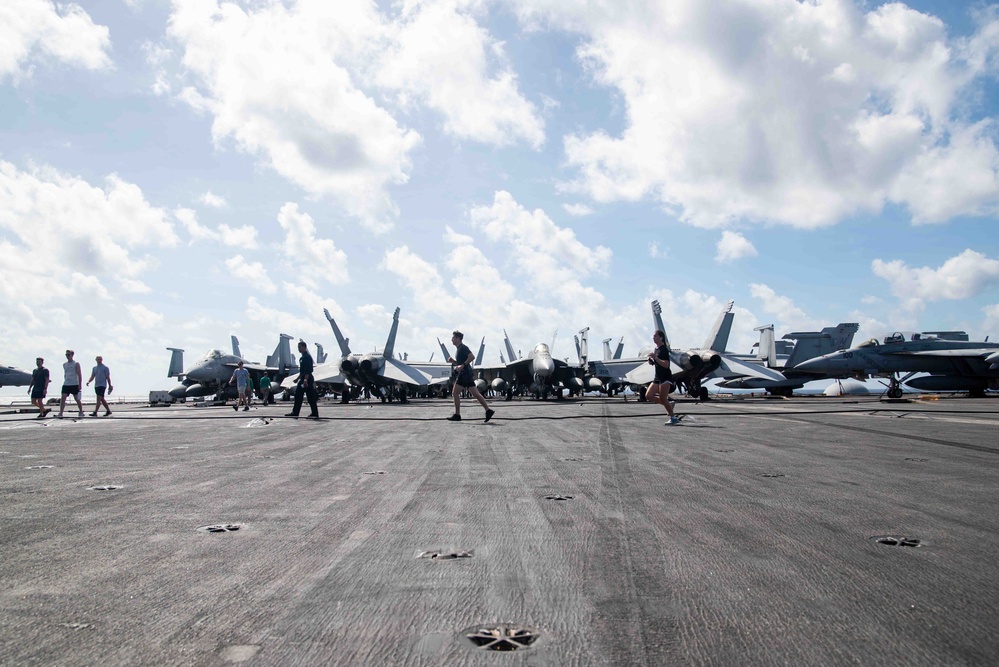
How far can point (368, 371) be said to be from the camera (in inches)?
1204

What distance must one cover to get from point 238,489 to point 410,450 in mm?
3067

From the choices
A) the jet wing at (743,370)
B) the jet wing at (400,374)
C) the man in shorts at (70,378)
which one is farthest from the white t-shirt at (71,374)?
the jet wing at (743,370)

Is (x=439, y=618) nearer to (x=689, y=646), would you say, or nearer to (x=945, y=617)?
(x=689, y=646)

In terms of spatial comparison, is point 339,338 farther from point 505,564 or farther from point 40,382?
point 505,564

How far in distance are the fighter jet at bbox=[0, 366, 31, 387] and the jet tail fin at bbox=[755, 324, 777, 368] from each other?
46.8 meters

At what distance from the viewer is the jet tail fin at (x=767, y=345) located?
4752 cm

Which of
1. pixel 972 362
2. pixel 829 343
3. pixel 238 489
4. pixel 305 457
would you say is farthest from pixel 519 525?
pixel 829 343

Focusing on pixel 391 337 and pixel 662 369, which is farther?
pixel 391 337

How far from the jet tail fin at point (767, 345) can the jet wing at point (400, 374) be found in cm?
2817

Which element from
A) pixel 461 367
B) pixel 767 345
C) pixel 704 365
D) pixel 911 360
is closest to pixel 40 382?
pixel 461 367

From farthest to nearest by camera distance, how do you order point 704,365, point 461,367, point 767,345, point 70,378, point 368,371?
point 767,345 → point 368,371 → point 704,365 → point 70,378 → point 461,367

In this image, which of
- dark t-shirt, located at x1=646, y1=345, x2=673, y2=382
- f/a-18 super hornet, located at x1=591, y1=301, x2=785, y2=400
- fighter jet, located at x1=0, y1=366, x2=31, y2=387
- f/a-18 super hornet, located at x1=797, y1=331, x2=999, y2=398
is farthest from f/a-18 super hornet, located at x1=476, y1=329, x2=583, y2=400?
fighter jet, located at x1=0, y1=366, x2=31, y2=387

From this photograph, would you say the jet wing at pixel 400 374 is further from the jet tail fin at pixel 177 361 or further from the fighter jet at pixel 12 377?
the jet tail fin at pixel 177 361

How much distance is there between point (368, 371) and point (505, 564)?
28497 millimetres
